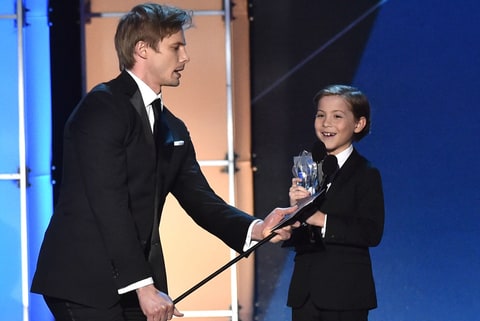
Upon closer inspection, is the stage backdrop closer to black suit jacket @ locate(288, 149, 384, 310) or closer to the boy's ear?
the boy's ear

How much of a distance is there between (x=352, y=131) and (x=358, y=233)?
0.46 metres

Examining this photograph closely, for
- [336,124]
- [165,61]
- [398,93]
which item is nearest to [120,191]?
[165,61]


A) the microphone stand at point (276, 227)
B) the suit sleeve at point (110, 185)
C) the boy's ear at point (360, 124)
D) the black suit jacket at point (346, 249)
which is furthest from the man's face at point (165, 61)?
the boy's ear at point (360, 124)

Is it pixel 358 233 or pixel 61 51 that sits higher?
pixel 61 51

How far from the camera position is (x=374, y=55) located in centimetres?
453

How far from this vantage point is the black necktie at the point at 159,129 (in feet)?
8.00

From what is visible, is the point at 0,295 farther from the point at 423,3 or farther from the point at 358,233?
the point at 423,3

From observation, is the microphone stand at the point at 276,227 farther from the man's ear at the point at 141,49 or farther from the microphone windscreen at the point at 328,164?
the man's ear at the point at 141,49

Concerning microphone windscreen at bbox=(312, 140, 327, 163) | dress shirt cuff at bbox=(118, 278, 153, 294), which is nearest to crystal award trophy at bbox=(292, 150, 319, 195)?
microphone windscreen at bbox=(312, 140, 327, 163)

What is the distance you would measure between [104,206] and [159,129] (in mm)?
324

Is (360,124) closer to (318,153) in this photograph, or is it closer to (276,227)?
(318,153)

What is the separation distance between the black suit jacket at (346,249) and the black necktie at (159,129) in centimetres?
80

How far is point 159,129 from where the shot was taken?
2447 millimetres

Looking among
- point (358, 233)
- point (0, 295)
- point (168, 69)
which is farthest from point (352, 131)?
point (0, 295)
